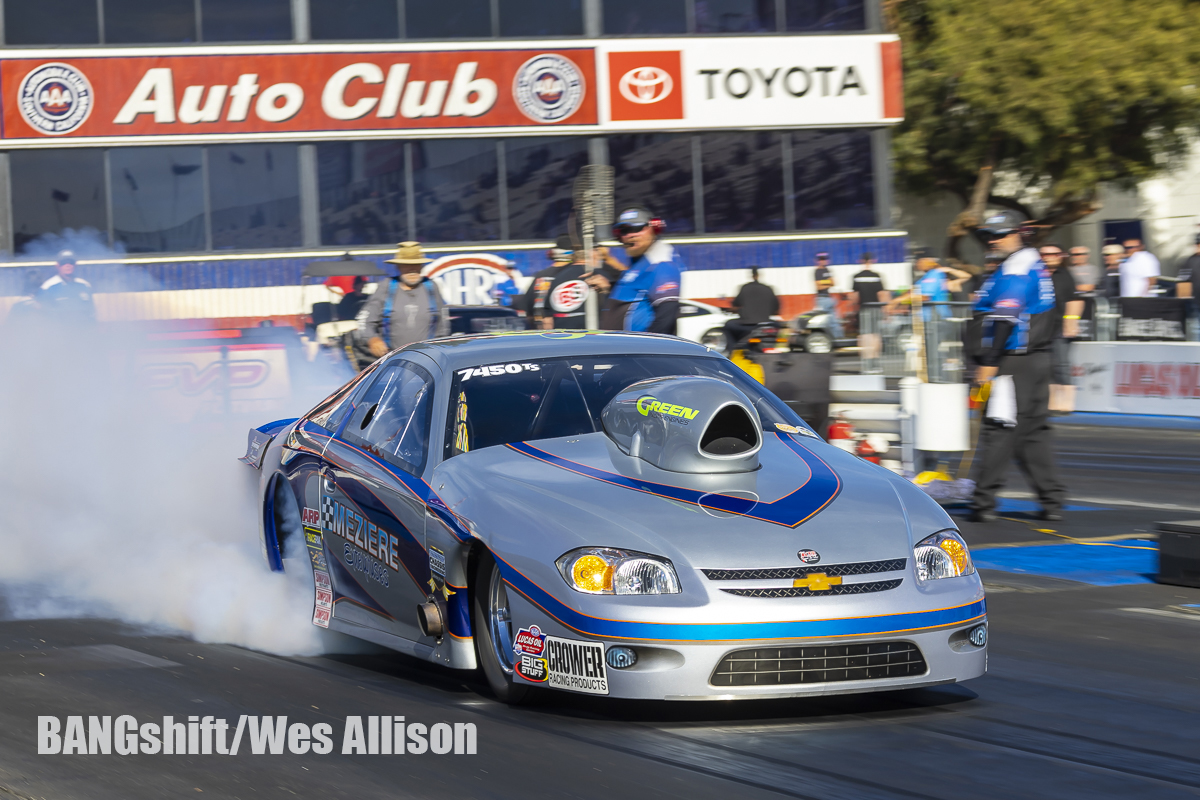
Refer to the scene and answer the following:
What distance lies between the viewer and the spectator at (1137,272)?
21203mm

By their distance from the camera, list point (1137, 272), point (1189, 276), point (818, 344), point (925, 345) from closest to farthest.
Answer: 1. point (925, 345)
2. point (818, 344)
3. point (1189, 276)
4. point (1137, 272)

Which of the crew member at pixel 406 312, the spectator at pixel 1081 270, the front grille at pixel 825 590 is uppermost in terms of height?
the spectator at pixel 1081 270

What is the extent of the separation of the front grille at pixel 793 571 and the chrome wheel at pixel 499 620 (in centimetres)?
77

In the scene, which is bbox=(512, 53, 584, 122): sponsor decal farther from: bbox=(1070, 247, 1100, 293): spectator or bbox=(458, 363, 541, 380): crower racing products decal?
bbox=(458, 363, 541, 380): crower racing products decal

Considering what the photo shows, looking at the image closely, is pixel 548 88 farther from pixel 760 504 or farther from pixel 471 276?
pixel 760 504

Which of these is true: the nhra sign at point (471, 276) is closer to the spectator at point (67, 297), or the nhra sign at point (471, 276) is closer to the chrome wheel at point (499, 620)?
the spectator at point (67, 297)

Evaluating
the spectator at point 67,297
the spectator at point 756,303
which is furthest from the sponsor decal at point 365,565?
the spectator at point 756,303

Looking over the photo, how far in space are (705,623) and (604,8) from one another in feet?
82.8

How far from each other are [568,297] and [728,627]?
8750mm

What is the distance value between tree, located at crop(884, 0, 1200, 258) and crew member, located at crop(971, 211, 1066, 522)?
24.0 m

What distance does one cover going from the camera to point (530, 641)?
5.16 metres

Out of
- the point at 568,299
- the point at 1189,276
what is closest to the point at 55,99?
the point at 568,299

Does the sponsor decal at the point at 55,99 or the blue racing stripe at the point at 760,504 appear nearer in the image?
the blue racing stripe at the point at 760,504

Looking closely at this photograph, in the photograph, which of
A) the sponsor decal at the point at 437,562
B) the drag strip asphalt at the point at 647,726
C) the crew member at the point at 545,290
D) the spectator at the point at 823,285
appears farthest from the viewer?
the spectator at the point at 823,285
